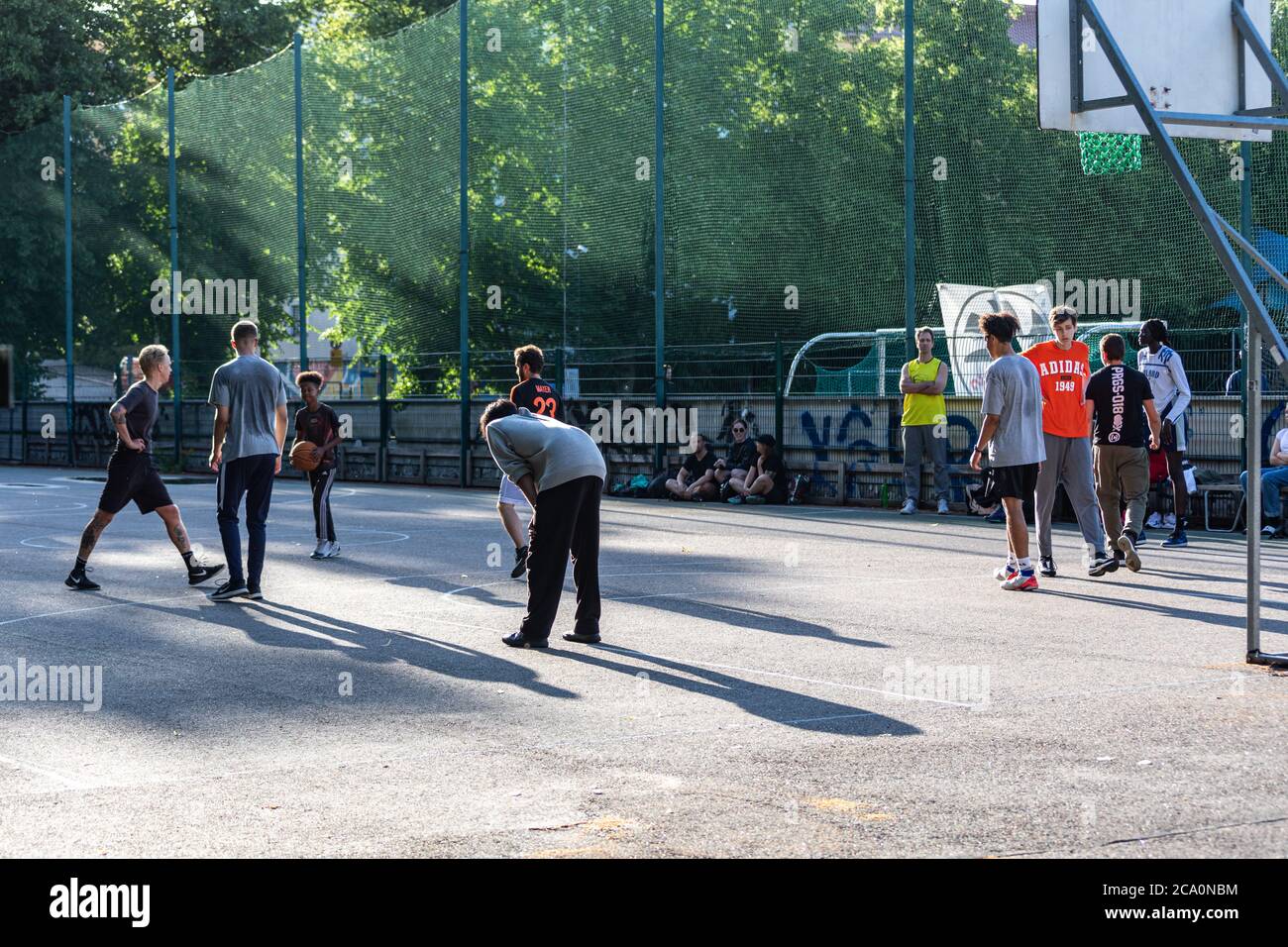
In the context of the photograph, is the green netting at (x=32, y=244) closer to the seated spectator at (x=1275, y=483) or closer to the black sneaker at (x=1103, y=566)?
the seated spectator at (x=1275, y=483)

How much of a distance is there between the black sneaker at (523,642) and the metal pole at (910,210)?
1245 centimetres

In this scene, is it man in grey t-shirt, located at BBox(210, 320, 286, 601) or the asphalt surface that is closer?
the asphalt surface

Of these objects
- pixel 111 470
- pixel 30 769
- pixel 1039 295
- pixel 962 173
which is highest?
pixel 962 173

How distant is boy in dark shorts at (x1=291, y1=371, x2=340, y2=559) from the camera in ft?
46.6

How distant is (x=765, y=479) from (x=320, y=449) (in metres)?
7.85

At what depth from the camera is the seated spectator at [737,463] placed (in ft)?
70.1

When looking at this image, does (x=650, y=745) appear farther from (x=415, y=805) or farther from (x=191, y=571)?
(x=191, y=571)

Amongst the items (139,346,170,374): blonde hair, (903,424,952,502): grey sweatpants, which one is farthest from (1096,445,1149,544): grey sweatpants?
(139,346,170,374): blonde hair

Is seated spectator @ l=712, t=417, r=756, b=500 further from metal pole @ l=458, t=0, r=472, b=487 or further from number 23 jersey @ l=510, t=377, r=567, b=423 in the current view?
number 23 jersey @ l=510, t=377, r=567, b=423

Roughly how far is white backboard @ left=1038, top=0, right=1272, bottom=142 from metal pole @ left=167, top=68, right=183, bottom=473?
2597 cm

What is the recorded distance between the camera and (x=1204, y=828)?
16.8ft

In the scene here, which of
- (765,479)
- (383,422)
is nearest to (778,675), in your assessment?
(765,479)
